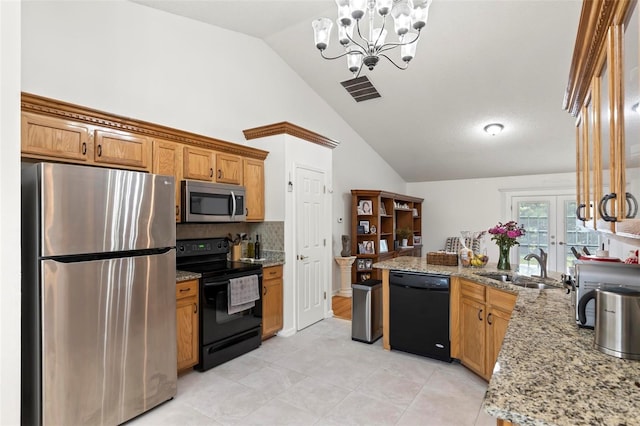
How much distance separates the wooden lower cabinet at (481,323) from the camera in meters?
2.54

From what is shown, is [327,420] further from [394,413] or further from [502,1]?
[502,1]

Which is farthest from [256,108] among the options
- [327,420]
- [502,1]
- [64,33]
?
[327,420]

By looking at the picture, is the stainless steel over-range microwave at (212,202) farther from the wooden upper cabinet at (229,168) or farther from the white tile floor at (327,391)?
the white tile floor at (327,391)

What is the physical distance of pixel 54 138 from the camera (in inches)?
92.8

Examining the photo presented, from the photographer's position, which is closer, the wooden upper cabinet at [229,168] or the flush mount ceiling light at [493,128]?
the wooden upper cabinet at [229,168]

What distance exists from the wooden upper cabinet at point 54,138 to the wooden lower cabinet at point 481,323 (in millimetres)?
3240

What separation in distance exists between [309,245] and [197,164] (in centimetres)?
167

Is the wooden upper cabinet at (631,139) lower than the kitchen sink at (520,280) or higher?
higher

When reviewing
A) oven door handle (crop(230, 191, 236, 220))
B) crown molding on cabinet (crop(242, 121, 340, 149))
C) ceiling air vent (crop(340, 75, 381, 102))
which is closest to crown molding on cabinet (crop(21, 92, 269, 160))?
crown molding on cabinet (crop(242, 121, 340, 149))

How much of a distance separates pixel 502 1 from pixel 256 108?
291cm

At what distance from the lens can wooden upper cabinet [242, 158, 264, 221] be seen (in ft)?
12.7

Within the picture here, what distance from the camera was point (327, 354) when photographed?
335 centimetres
